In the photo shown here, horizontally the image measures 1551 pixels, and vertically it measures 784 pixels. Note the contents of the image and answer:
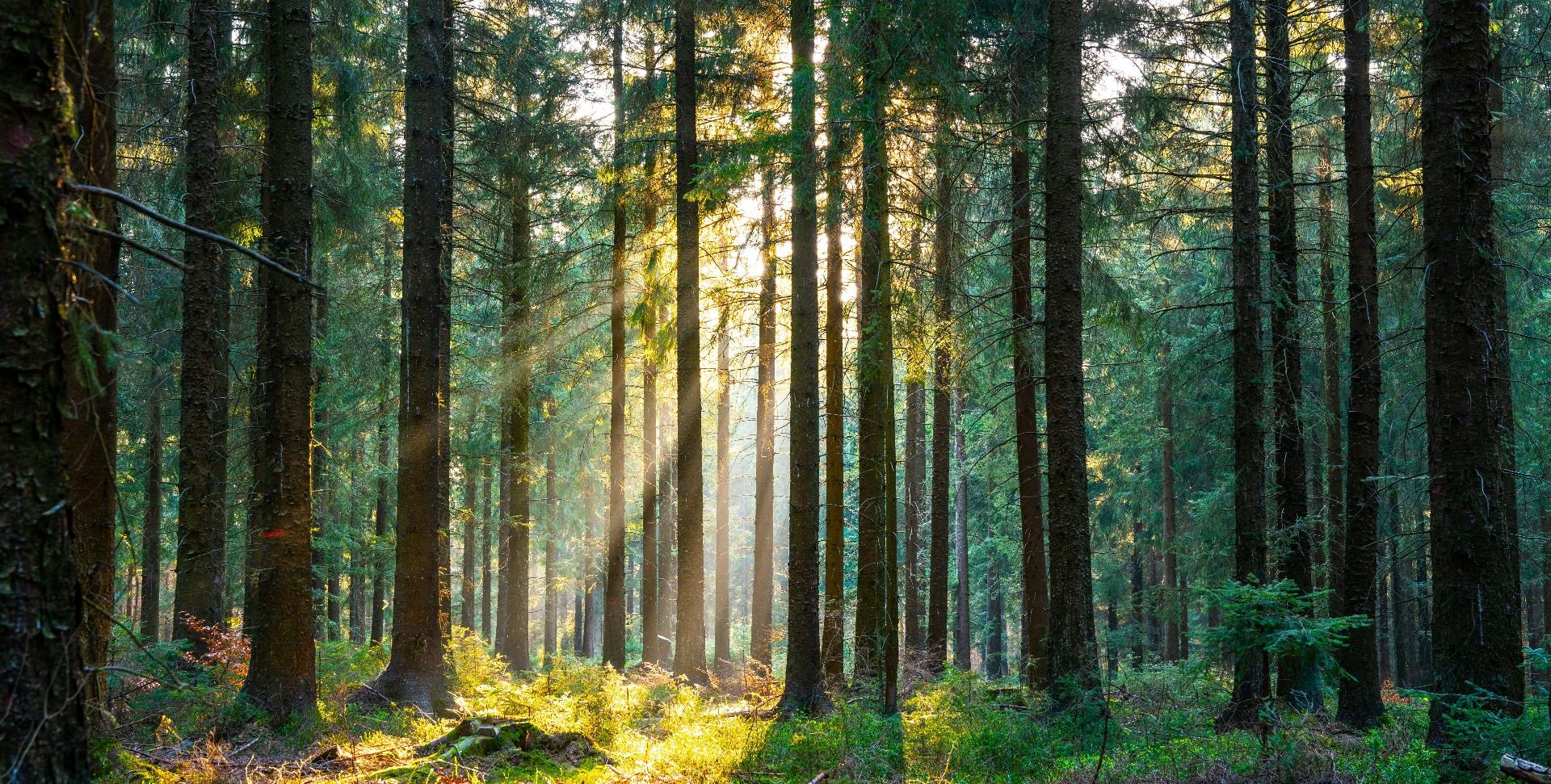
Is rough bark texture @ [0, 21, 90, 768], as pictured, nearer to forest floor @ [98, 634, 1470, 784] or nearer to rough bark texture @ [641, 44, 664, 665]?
forest floor @ [98, 634, 1470, 784]

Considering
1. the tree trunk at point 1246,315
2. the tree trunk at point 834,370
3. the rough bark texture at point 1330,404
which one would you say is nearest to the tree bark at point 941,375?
the tree trunk at point 834,370

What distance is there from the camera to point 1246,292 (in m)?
10.5

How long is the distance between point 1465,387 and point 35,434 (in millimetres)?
8652

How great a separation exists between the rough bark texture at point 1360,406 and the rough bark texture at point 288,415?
11.5 meters

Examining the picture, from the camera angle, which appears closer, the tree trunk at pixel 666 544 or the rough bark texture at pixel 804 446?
the rough bark texture at pixel 804 446

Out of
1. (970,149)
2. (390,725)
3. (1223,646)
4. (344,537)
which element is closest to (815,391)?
(970,149)

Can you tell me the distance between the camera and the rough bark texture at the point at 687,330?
1312 centimetres

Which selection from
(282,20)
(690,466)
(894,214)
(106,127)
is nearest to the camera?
(106,127)

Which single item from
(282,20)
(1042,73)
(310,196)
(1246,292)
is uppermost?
(1042,73)

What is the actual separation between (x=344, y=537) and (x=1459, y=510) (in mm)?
17847

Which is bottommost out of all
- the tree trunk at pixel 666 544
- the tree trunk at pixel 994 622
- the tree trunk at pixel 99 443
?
the tree trunk at pixel 994 622

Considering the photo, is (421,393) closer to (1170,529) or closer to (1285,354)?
(1285,354)

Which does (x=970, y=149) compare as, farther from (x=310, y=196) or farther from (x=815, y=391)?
(x=310, y=196)

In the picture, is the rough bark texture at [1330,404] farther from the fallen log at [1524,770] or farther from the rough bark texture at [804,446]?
the fallen log at [1524,770]
